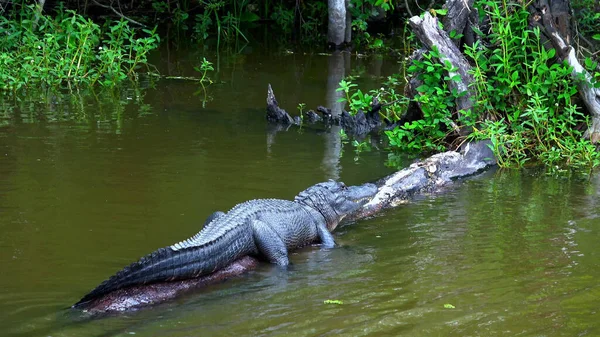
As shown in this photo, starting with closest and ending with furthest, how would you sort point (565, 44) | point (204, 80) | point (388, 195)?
point (388, 195) → point (565, 44) → point (204, 80)

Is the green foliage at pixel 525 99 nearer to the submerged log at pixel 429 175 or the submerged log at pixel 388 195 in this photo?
the submerged log at pixel 429 175

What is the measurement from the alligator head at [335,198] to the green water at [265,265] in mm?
185

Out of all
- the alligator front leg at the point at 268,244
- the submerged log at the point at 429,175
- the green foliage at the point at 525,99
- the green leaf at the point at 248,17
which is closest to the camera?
the alligator front leg at the point at 268,244

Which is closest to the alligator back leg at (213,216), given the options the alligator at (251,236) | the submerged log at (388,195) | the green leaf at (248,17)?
the alligator at (251,236)

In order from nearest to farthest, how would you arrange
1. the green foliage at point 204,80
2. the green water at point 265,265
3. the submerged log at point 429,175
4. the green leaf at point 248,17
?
the green water at point 265,265, the submerged log at point 429,175, the green foliage at point 204,80, the green leaf at point 248,17

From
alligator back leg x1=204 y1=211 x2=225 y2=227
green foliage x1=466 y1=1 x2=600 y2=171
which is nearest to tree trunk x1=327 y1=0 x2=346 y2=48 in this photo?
green foliage x1=466 y1=1 x2=600 y2=171

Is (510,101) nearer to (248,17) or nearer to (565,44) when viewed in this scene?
(565,44)

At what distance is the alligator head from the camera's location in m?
6.92

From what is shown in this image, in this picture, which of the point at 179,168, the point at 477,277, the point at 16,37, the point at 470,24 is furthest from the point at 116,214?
the point at 16,37

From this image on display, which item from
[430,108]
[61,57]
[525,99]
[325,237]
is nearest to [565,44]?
[525,99]

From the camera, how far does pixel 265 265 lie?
6086mm

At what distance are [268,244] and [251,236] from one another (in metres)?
0.14

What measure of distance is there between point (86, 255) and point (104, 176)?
6.51 feet

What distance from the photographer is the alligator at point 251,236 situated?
5.08m
